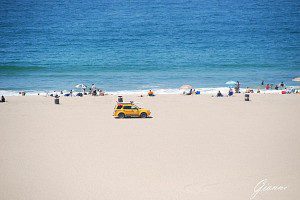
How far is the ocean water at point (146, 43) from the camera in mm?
56594

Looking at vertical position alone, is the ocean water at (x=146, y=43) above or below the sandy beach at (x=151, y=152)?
above

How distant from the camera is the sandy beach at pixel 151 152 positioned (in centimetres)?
1608

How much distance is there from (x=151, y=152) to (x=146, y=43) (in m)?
62.1

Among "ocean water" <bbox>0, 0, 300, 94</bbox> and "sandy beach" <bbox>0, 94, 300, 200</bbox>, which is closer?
"sandy beach" <bbox>0, 94, 300, 200</bbox>

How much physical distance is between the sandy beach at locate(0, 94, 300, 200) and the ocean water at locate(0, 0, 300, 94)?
64.7ft

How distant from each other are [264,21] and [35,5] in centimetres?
5598

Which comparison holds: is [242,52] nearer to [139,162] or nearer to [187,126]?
[187,126]

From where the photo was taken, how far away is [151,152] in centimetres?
2053

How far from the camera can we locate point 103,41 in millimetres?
83750

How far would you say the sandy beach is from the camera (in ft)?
52.7

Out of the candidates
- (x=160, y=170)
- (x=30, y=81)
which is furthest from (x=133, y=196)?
(x=30, y=81)

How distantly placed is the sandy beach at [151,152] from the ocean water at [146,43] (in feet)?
64.7

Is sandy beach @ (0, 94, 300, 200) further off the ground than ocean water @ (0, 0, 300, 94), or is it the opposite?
ocean water @ (0, 0, 300, 94)

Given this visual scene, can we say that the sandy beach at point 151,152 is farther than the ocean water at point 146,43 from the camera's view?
No
